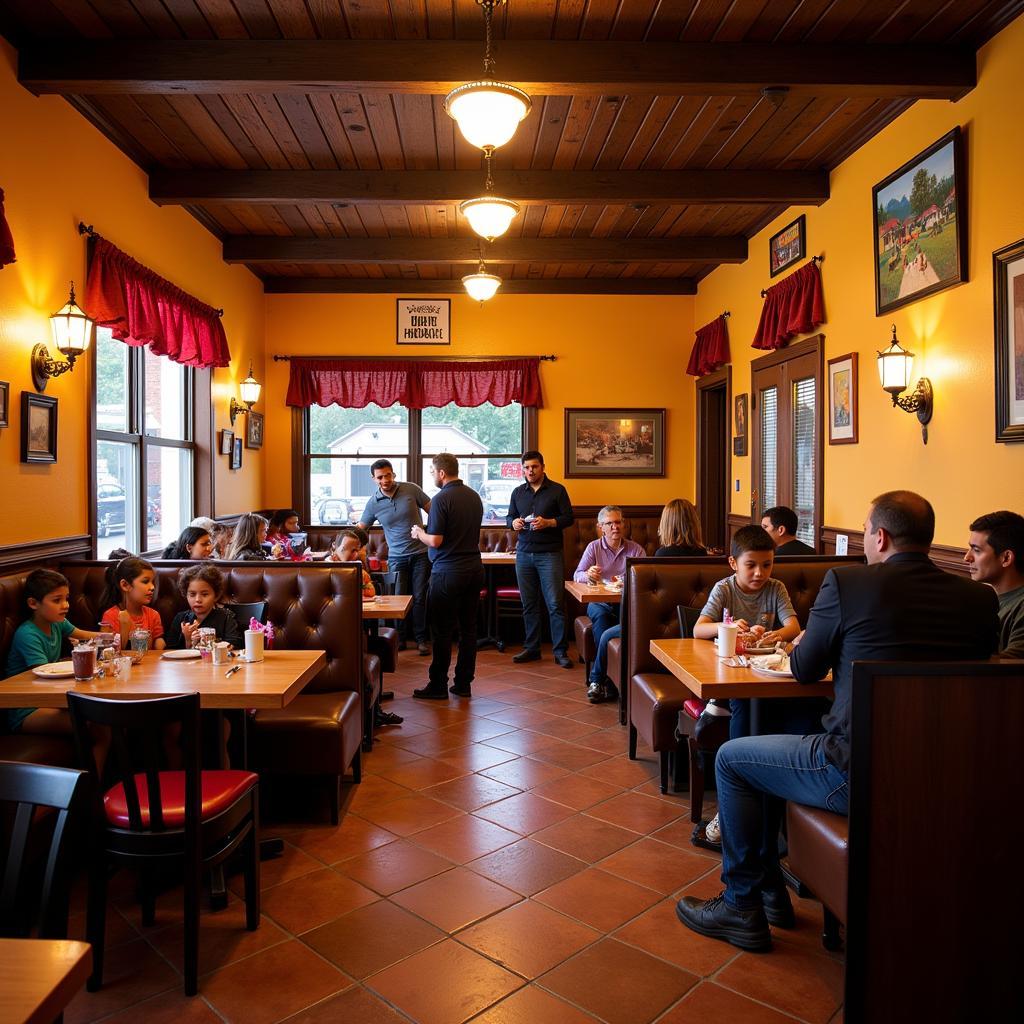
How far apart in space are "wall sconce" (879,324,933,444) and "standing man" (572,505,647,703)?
1848 millimetres

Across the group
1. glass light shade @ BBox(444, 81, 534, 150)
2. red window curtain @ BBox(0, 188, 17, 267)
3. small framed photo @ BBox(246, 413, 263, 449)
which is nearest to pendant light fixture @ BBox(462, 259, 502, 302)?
glass light shade @ BBox(444, 81, 534, 150)

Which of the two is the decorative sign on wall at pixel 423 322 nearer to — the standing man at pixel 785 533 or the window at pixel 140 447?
the window at pixel 140 447

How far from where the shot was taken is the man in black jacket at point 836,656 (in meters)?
2.21

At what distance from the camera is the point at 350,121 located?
5.02 metres

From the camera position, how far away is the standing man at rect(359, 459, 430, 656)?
7.12 m

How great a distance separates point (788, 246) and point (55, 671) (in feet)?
18.8

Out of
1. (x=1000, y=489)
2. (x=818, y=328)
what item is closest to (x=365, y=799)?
(x=1000, y=489)

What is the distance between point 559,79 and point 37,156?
266 centimetres

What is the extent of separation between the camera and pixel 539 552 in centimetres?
690

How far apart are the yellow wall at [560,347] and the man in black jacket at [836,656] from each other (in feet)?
20.6

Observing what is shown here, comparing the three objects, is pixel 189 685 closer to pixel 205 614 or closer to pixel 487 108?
pixel 205 614

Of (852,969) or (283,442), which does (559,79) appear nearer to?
(852,969)

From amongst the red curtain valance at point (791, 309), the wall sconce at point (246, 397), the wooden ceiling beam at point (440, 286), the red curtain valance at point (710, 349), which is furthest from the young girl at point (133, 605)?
the red curtain valance at point (710, 349)

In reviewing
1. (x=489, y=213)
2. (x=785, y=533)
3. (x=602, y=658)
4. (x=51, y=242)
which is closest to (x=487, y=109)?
(x=489, y=213)
